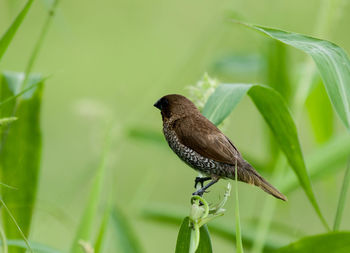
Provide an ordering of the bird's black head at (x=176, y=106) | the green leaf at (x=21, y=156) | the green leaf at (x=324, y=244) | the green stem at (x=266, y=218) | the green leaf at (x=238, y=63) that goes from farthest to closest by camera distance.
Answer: the green leaf at (x=238, y=63) → the green stem at (x=266, y=218) → the green leaf at (x=21, y=156) → the bird's black head at (x=176, y=106) → the green leaf at (x=324, y=244)

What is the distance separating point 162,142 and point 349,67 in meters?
1.63

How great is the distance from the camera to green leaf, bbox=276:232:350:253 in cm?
107

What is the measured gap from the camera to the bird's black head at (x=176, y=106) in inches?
51.7

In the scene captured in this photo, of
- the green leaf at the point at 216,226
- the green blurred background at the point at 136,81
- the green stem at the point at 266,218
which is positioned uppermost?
the green stem at the point at 266,218

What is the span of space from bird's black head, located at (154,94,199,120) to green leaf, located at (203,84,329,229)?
0.05 meters

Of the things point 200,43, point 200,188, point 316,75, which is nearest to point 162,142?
point 200,43

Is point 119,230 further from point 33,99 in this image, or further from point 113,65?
point 113,65

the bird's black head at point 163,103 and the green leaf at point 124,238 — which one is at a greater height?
the bird's black head at point 163,103

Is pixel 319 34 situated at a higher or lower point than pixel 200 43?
higher

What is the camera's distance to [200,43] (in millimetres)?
2607

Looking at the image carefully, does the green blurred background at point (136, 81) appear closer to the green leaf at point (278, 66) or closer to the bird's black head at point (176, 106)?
the green leaf at point (278, 66)

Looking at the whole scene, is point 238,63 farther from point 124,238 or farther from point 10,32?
point 10,32

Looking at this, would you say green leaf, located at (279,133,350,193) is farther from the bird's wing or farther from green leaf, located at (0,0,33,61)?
green leaf, located at (0,0,33,61)

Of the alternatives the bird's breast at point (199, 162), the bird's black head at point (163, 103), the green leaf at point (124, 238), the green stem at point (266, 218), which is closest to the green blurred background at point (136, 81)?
the green leaf at point (124, 238)
